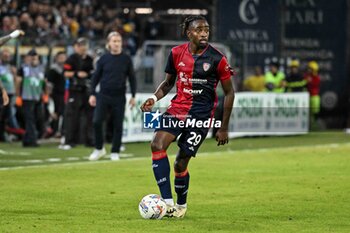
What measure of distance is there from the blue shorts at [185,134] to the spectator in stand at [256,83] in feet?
64.6

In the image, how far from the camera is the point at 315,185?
52.8ft

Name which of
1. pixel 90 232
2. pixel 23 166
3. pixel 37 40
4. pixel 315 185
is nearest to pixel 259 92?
pixel 37 40

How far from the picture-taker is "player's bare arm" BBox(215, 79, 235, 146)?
469 inches

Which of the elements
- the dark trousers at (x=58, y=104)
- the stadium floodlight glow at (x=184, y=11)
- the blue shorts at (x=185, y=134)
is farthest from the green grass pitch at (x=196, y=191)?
the stadium floodlight glow at (x=184, y=11)

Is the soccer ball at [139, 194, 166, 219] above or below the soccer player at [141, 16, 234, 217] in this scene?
below

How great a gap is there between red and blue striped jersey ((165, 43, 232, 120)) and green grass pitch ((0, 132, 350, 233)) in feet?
3.88

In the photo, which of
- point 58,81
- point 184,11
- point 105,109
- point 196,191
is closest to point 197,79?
point 196,191

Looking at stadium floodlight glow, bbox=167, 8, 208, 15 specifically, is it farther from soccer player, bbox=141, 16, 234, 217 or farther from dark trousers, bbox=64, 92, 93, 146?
soccer player, bbox=141, 16, 234, 217

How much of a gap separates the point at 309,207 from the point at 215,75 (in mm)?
2228

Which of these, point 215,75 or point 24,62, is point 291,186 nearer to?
point 215,75

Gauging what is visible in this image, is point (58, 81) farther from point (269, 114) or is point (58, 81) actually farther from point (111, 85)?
point (269, 114)

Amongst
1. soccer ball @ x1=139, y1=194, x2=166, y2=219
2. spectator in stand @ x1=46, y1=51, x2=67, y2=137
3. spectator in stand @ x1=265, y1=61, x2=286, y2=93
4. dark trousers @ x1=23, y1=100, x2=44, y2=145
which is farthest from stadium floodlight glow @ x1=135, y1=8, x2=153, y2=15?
soccer ball @ x1=139, y1=194, x2=166, y2=219

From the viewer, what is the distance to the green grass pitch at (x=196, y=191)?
11758mm

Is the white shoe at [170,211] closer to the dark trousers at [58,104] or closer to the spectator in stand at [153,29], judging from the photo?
the dark trousers at [58,104]
